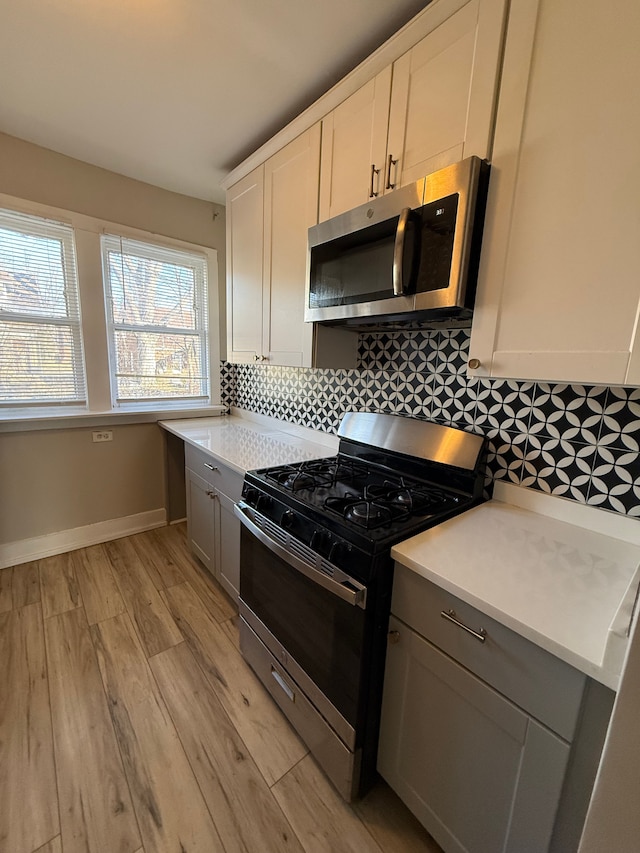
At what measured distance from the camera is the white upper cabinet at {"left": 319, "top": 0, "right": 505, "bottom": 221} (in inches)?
38.4

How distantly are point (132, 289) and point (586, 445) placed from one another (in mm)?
2806

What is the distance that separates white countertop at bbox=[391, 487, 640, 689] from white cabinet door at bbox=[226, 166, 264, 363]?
58.6 inches

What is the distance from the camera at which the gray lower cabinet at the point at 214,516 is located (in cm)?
182

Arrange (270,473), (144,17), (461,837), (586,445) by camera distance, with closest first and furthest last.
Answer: (461,837), (586,445), (144,17), (270,473)

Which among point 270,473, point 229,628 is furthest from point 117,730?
point 270,473

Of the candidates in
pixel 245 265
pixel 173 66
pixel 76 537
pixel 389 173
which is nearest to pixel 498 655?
pixel 389 173

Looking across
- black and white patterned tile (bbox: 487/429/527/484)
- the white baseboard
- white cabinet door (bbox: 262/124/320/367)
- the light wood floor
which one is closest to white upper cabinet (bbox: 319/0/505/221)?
white cabinet door (bbox: 262/124/320/367)

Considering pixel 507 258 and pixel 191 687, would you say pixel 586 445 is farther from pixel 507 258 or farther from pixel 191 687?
pixel 191 687

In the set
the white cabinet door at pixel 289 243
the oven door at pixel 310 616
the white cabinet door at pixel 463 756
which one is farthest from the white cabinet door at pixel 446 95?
the white cabinet door at pixel 463 756

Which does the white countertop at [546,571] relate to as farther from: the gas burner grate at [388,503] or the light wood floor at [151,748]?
the light wood floor at [151,748]

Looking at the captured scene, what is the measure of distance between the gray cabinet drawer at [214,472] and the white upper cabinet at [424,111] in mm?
1291

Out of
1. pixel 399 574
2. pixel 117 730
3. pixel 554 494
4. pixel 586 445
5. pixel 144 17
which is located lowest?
pixel 117 730

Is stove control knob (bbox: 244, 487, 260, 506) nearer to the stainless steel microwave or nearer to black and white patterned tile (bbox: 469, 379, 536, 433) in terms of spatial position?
the stainless steel microwave

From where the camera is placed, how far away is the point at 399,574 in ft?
3.19
